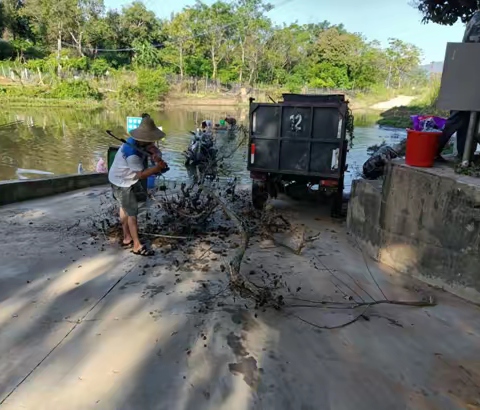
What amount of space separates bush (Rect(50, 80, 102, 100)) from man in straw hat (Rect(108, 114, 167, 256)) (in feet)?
129

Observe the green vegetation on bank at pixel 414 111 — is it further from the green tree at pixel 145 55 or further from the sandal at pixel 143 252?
the green tree at pixel 145 55

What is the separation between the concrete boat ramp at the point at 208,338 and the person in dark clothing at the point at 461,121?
1818 millimetres

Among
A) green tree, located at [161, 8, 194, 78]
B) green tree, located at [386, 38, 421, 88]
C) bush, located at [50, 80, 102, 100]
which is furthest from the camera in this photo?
green tree, located at [386, 38, 421, 88]

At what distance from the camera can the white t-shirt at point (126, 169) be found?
4770 millimetres

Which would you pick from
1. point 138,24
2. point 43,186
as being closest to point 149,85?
point 138,24

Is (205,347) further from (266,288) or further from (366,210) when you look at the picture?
(366,210)

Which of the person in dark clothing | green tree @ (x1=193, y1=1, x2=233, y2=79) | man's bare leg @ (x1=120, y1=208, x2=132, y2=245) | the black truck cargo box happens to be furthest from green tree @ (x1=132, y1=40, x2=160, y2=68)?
the person in dark clothing

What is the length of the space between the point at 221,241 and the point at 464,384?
345cm

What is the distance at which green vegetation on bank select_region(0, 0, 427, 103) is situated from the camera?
46375 millimetres

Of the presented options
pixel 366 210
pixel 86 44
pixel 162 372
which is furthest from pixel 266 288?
pixel 86 44

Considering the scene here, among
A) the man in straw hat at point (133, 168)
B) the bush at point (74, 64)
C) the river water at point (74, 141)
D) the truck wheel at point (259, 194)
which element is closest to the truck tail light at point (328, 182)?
the truck wheel at point (259, 194)

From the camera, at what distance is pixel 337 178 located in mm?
6910

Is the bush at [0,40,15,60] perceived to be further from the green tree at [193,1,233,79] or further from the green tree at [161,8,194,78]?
the green tree at [193,1,233,79]

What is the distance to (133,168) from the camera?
4773mm
